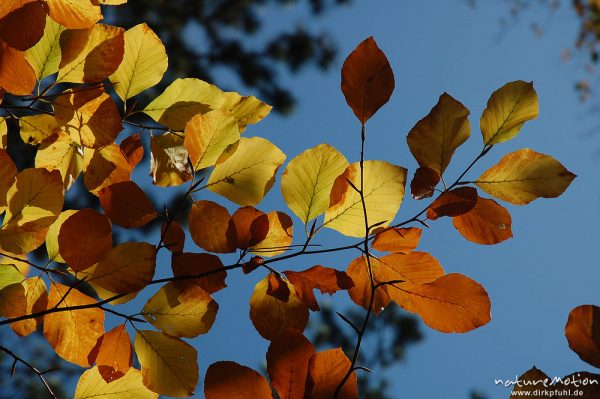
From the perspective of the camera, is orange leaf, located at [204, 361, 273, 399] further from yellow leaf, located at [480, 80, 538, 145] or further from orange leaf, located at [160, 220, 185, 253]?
yellow leaf, located at [480, 80, 538, 145]

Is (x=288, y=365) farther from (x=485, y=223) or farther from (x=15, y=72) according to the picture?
(x=15, y=72)

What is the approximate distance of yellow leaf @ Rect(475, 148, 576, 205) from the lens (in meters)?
0.46

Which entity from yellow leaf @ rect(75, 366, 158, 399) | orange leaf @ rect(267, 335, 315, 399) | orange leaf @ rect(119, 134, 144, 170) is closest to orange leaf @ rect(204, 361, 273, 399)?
orange leaf @ rect(267, 335, 315, 399)

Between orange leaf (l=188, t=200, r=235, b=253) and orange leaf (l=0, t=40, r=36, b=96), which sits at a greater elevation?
orange leaf (l=0, t=40, r=36, b=96)

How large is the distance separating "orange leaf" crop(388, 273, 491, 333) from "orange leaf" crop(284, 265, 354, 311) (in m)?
0.05

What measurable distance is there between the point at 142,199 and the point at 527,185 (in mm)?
323

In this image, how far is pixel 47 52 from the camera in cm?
50

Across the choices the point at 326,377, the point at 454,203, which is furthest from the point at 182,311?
the point at 454,203

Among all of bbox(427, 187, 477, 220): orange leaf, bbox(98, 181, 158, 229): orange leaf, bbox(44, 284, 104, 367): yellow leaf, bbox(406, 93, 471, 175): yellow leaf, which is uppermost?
bbox(406, 93, 471, 175): yellow leaf

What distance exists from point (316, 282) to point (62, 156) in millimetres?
268

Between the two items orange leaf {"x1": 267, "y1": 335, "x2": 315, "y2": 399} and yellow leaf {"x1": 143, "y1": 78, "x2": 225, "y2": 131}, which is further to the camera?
yellow leaf {"x1": 143, "y1": 78, "x2": 225, "y2": 131}

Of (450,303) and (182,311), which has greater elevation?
(450,303)

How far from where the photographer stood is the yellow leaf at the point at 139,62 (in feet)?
1.72

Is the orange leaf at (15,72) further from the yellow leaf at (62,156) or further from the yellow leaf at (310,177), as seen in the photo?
the yellow leaf at (310,177)
